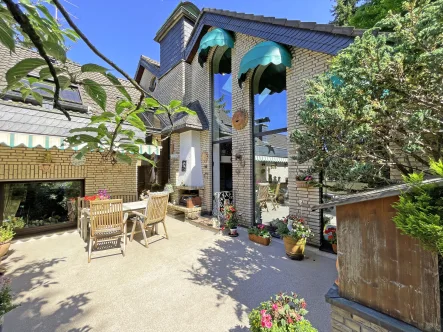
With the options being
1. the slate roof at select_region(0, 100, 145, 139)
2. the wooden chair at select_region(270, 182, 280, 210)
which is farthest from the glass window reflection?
the slate roof at select_region(0, 100, 145, 139)

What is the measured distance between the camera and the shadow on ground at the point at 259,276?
3895 millimetres

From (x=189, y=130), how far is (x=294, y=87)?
5.64 metres

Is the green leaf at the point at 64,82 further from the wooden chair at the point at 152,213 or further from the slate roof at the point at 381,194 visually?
the wooden chair at the point at 152,213

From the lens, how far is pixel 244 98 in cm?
865

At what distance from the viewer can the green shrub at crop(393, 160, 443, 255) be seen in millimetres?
1721

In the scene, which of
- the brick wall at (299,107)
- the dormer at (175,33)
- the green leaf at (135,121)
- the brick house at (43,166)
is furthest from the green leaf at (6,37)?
the dormer at (175,33)

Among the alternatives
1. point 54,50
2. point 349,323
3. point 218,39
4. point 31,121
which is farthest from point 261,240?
point 31,121

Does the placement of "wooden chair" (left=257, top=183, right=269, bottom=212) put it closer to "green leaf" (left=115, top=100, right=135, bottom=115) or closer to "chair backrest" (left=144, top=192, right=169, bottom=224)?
"chair backrest" (left=144, top=192, right=169, bottom=224)

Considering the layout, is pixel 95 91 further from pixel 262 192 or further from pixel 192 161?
pixel 192 161

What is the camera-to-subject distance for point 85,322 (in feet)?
11.2

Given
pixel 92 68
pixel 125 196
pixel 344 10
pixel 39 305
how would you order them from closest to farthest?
pixel 92 68
pixel 39 305
pixel 125 196
pixel 344 10

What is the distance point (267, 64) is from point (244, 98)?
1718 millimetres

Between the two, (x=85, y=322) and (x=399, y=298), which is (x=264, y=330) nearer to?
(x=399, y=298)

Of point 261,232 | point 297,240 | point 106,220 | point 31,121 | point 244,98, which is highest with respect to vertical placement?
point 244,98
